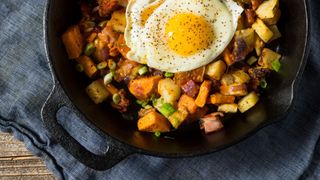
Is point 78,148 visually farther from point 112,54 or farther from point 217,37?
point 217,37

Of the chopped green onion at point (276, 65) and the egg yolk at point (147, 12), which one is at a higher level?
the egg yolk at point (147, 12)

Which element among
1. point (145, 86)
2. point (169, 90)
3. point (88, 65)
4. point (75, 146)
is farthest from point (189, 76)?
point (75, 146)

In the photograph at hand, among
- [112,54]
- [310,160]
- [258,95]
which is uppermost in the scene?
[112,54]

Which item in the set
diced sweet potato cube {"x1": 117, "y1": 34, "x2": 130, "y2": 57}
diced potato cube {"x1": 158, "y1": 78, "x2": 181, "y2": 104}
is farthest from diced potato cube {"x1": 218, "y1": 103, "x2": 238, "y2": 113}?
diced sweet potato cube {"x1": 117, "y1": 34, "x2": 130, "y2": 57}

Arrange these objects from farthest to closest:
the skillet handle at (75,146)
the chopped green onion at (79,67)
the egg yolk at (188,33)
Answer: the chopped green onion at (79,67) → the egg yolk at (188,33) → the skillet handle at (75,146)

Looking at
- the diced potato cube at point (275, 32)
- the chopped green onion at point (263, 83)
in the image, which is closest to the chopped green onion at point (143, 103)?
the chopped green onion at point (263, 83)

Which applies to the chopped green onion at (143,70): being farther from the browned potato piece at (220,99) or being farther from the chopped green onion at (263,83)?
the chopped green onion at (263,83)

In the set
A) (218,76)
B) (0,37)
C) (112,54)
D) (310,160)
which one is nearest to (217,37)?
(218,76)
